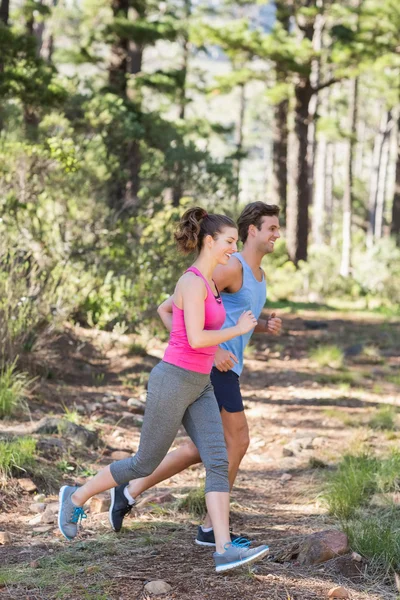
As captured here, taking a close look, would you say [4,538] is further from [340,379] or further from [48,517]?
[340,379]

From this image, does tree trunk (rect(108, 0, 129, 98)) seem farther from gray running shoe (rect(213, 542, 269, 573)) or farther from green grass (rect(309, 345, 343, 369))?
gray running shoe (rect(213, 542, 269, 573))

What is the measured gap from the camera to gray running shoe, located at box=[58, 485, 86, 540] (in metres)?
3.92

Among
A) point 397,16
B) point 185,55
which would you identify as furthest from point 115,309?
point 185,55

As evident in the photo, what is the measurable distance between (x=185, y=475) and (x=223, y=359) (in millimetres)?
1971

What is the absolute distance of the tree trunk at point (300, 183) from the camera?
1856 cm

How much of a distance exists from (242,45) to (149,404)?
51.5ft

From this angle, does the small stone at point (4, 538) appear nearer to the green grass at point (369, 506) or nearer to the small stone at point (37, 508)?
the small stone at point (37, 508)

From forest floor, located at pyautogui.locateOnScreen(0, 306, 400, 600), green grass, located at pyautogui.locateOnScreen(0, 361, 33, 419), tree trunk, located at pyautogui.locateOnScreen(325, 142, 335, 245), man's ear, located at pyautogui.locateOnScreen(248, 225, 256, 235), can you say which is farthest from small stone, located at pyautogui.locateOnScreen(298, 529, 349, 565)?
tree trunk, located at pyautogui.locateOnScreen(325, 142, 335, 245)

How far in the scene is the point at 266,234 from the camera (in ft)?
14.0

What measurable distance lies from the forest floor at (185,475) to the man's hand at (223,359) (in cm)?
86

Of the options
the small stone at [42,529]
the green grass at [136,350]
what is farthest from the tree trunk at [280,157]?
the small stone at [42,529]

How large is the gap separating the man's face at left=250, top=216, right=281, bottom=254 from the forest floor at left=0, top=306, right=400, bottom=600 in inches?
56.2

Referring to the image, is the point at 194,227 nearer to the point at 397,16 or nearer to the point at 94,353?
the point at 94,353

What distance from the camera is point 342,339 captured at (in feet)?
40.3
